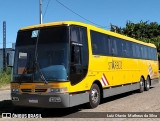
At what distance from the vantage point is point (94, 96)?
13227mm

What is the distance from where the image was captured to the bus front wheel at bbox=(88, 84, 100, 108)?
12.9 meters

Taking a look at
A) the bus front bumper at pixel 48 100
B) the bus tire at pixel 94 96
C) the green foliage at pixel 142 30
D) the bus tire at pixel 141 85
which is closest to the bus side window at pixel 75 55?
the bus front bumper at pixel 48 100

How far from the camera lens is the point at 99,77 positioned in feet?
45.3

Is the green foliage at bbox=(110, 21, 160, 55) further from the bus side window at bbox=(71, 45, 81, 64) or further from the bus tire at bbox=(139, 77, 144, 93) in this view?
the bus side window at bbox=(71, 45, 81, 64)

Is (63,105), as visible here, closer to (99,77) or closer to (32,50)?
(32,50)

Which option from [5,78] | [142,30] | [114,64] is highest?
[142,30]

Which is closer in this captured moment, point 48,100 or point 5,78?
point 48,100

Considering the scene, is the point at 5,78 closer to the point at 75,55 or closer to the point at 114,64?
the point at 114,64

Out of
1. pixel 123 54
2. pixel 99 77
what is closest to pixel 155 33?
pixel 123 54

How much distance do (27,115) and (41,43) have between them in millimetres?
2393

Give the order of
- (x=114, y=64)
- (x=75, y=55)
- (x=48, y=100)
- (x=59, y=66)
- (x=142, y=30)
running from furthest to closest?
(x=142, y=30)
(x=114, y=64)
(x=75, y=55)
(x=59, y=66)
(x=48, y=100)

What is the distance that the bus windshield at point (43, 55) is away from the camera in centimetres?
1135

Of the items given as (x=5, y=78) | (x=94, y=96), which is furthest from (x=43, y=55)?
(x=5, y=78)

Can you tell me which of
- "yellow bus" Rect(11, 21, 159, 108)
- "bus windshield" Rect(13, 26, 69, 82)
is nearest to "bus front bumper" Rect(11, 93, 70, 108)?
"yellow bus" Rect(11, 21, 159, 108)
